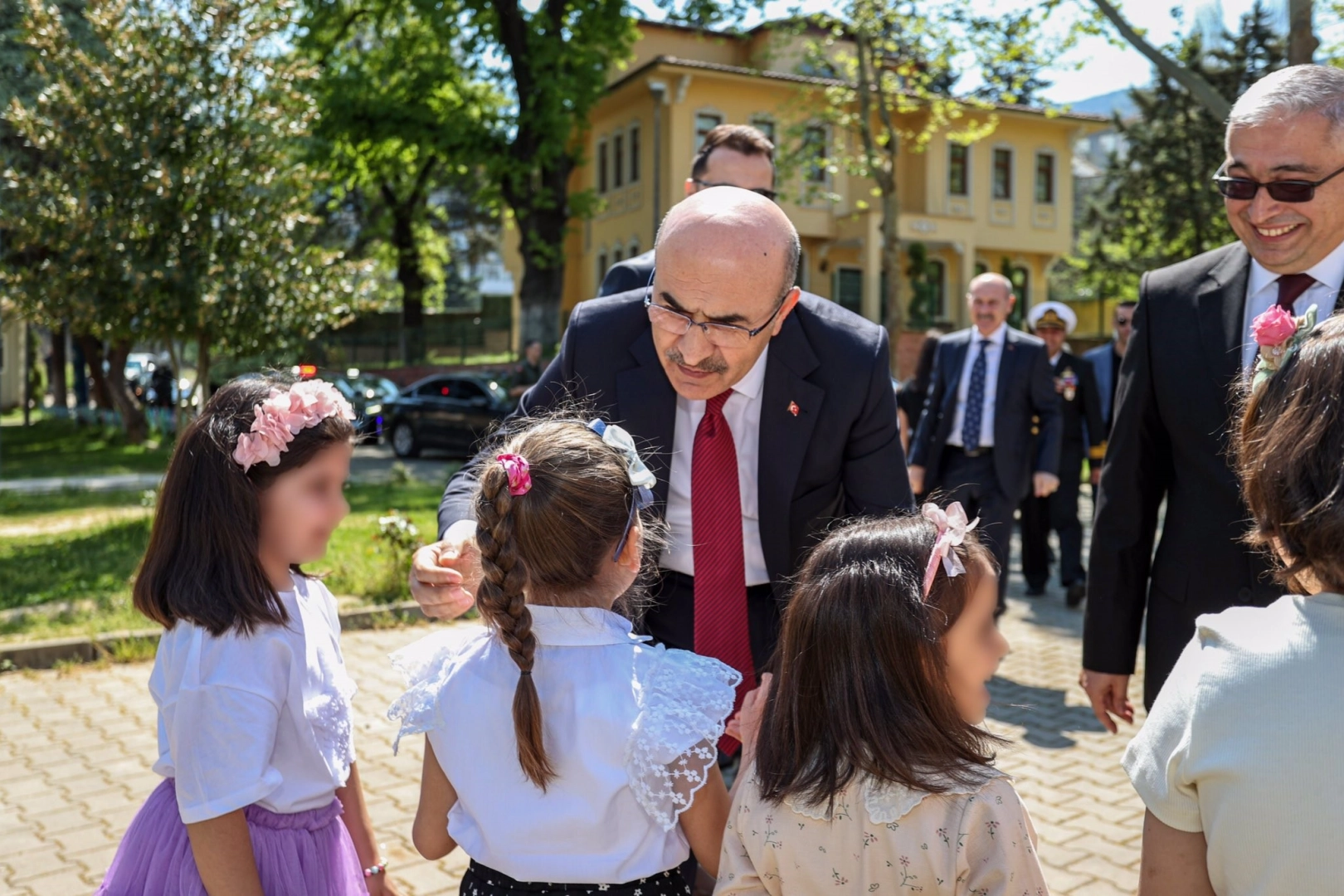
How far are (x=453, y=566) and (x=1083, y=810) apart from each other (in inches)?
129

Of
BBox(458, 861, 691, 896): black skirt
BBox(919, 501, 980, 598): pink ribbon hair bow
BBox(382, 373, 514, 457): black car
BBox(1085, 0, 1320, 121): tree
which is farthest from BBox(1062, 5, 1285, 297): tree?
BBox(458, 861, 691, 896): black skirt

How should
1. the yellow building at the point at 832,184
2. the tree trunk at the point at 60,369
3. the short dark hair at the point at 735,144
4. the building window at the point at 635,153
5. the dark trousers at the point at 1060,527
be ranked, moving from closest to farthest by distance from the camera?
the short dark hair at the point at 735,144
the dark trousers at the point at 1060,527
the yellow building at the point at 832,184
the building window at the point at 635,153
the tree trunk at the point at 60,369

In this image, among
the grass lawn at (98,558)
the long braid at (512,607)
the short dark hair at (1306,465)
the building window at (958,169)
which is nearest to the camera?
the short dark hair at (1306,465)

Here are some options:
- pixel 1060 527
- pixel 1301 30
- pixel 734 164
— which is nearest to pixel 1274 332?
pixel 734 164

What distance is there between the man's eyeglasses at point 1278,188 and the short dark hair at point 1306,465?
4.08 feet

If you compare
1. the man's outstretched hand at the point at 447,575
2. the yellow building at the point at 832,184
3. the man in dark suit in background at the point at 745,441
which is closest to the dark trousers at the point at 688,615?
the man in dark suit in background at the point at 745,441

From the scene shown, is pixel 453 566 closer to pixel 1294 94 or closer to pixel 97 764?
pixel 1294 94

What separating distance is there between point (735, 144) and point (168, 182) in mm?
9591

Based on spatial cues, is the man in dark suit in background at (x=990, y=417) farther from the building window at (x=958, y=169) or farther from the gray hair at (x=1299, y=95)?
the building window at (x=958, y=169)

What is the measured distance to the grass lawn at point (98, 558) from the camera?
24.5 ft

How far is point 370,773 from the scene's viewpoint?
514 centimetres

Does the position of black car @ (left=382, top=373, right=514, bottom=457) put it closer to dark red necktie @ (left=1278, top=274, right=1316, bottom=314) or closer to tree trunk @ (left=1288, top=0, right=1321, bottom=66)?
tree trunk @ (left=1288, top=0, right=1321, bottom=66)

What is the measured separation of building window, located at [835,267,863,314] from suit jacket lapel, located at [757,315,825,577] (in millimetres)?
33142

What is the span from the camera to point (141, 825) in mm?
2455
